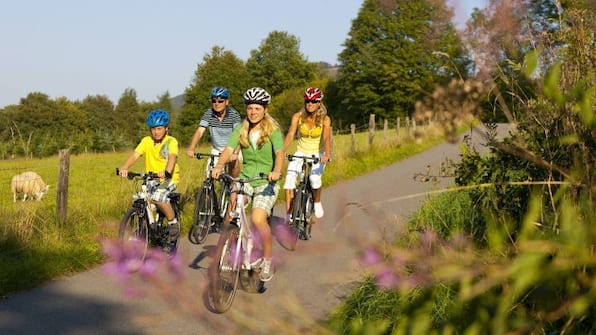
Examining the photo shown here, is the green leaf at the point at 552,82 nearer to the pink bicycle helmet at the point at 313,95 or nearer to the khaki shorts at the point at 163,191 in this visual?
the khaki shorts at the point at 163,191

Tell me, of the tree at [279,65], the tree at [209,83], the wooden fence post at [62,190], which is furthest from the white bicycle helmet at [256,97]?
the tree at [279,65]

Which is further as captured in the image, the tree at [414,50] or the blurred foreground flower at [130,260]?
the blurred foreground flower at [130,260]

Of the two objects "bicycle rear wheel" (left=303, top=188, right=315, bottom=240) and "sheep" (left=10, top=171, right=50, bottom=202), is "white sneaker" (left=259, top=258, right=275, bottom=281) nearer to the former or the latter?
"bicycle rear wheel" (left=303, top=188, right=315, bottom=240)

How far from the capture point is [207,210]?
8.12 meters

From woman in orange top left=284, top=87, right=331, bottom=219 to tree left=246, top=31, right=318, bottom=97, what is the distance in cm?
8222

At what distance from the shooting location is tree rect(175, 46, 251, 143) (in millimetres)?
79250

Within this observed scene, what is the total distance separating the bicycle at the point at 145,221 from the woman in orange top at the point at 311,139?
152 centimetres

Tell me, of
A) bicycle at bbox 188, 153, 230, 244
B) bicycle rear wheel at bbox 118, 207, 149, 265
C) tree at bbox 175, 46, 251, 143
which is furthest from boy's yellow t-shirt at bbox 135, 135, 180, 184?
tree at bbox 175, 46, 251, 143

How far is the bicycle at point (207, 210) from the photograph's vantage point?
797cm

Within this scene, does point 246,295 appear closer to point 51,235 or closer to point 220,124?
point 51,235

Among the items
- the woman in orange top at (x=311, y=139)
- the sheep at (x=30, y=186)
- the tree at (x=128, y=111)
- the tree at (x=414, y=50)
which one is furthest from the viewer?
the tree at (x=128, y=111)

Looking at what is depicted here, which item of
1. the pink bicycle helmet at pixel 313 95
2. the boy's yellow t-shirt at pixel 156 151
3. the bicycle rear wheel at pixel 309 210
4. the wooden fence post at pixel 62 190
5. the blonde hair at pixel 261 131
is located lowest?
the bicycle rear wheel at pixel 309 210

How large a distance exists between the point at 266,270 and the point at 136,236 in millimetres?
1783

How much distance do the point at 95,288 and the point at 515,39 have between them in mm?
5497
